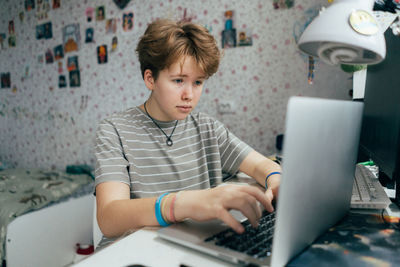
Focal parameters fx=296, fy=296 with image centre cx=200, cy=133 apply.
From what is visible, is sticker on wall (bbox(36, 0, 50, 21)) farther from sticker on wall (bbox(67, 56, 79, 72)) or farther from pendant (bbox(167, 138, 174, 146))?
pendant (bbox(167, 138, 174, 146))

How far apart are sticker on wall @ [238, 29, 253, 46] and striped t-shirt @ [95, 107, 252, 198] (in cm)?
98

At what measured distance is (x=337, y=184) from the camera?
553 mm

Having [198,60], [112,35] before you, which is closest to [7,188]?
[112,35]

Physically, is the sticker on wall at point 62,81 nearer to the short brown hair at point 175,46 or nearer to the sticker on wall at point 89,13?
the sticker on wall at point 89,13

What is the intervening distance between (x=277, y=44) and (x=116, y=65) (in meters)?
1.29

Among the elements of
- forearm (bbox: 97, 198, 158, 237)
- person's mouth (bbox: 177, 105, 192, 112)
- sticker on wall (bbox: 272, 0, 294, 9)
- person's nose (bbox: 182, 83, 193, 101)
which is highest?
sticker on wall (bbox: 272, 0, 294, 9)

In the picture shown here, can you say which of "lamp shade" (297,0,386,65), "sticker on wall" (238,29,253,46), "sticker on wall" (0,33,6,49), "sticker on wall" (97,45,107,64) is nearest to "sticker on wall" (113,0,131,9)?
"sticker on wall" (97,45,107,64)

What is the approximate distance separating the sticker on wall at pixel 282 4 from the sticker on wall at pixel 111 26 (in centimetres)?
125

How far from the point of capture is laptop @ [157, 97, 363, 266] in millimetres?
374

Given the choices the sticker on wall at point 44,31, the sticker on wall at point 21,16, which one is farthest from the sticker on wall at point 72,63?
A: the sticker on wall at point 21,16

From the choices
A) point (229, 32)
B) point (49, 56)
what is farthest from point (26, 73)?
point (229, 32)

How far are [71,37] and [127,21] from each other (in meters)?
0.63

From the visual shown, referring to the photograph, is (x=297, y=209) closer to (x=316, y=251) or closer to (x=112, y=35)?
(x=316, y=251)

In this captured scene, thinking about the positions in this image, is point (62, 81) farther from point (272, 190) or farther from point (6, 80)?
Answer: point (272, 190)
